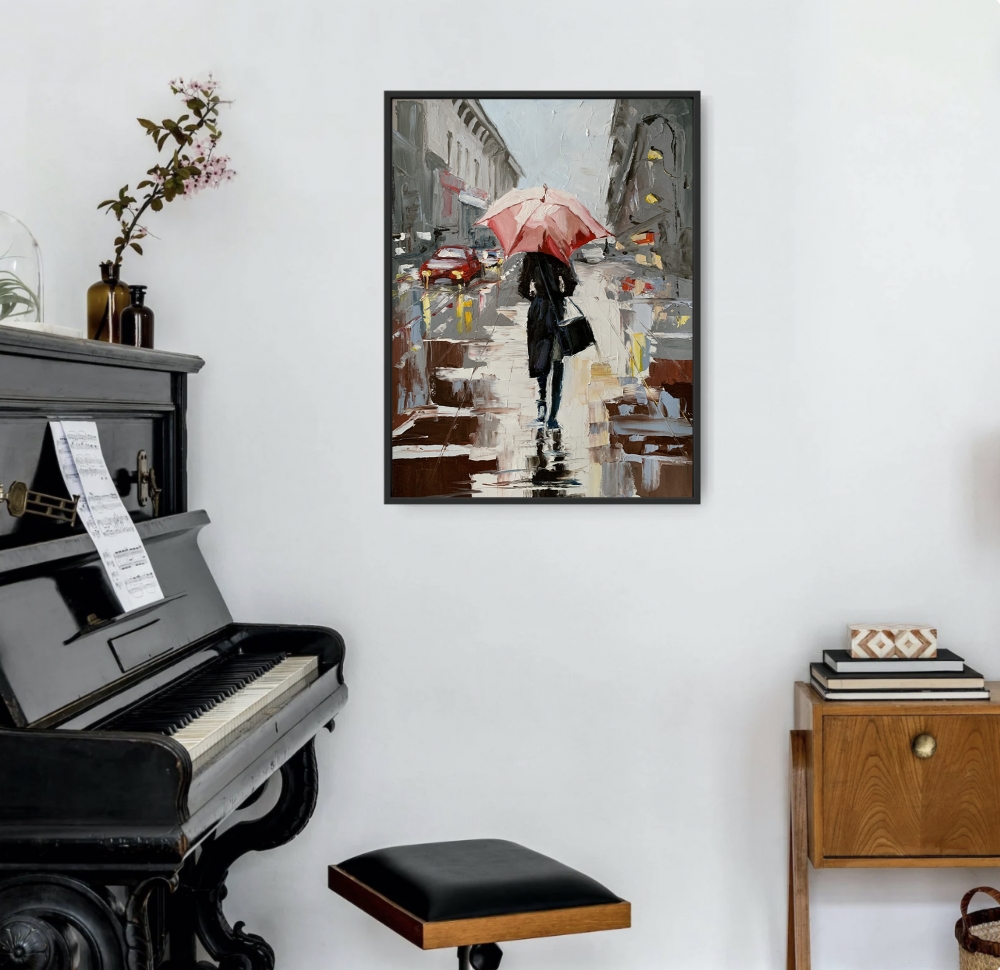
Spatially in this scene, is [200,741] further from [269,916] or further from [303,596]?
[269,916]

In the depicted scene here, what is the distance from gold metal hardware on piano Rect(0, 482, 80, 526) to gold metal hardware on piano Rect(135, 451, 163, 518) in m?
0.33

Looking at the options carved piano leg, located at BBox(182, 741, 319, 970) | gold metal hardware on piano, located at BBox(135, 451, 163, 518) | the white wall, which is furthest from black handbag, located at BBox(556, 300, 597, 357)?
carved piano leg, located at BBox(182, 741, 319, 970)

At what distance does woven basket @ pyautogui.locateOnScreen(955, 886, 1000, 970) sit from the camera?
2.23m

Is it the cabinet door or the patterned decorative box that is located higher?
the patterned decorative box

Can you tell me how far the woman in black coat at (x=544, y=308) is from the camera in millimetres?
2482

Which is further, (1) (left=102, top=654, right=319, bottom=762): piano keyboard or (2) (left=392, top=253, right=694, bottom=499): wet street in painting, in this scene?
(2) (left=392, top=253, right=694, bottom=499): wet street in painting

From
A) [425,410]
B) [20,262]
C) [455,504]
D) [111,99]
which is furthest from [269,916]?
[111,99]

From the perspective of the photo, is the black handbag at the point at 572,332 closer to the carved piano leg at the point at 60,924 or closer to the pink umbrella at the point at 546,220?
the pink umbrella at the point at 546,220

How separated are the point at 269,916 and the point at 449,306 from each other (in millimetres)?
1572

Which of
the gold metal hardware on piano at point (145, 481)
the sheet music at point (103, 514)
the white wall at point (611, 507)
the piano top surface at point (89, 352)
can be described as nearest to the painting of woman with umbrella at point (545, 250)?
the white wall at point (611, 507)

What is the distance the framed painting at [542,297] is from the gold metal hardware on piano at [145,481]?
55 centimetres

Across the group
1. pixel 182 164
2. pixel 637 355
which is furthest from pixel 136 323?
pixel 637 355

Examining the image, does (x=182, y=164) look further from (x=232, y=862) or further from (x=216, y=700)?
(x=232, y=862)

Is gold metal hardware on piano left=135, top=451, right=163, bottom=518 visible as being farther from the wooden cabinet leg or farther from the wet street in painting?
the wooden cabinet leg
